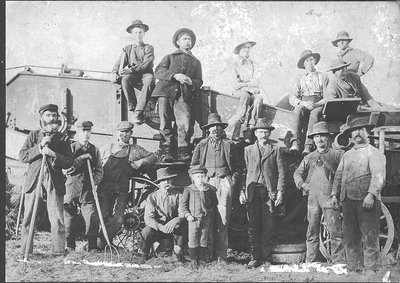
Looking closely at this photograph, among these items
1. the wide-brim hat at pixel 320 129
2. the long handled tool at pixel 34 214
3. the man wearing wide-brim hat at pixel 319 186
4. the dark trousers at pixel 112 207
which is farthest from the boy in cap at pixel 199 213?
the long handled tool at pixel 34 214

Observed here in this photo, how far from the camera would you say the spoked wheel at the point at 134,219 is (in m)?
6.91

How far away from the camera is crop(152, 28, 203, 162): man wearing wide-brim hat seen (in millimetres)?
7250

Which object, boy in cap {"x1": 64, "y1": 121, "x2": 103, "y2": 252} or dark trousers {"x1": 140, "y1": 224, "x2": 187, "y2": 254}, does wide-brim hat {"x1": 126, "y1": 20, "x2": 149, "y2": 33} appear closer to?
boy in cap {"x1": 64, "y1": 121, "x2": 103, "y2": 252}

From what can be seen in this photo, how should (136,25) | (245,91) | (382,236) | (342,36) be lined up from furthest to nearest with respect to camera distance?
(342,36), (136,25), (245,91), (382,236)

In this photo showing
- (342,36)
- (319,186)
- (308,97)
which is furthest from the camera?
(342,36)

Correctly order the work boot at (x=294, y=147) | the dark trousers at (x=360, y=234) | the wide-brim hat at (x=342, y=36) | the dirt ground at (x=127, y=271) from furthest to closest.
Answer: the wide-brim hat at (x=342, y=36), the work boot at (x=294, y=147), the dirt ground at (x=127, y=271), the dark trousers at (x=360, y=234)

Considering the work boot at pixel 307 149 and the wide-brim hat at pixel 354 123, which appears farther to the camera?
the work boot at pixel 307 149

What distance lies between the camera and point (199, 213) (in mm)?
6559

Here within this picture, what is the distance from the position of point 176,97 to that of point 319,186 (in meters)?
2.06

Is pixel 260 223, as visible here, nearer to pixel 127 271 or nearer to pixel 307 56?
pixel 127 271

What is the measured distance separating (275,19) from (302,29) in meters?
0.50

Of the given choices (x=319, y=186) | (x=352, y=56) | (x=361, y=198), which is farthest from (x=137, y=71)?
(x=361, y=198)

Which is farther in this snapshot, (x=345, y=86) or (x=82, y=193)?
(x=345, y=86)

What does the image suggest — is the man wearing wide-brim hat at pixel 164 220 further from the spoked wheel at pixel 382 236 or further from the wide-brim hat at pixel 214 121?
the spoked wheel at pixel 382 236
